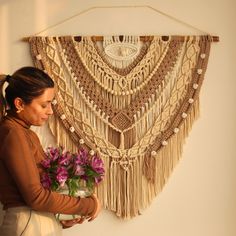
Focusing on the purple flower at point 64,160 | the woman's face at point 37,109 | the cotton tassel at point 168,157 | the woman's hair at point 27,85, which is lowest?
the cotton tassel at point 168,157

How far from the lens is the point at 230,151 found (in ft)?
6.87

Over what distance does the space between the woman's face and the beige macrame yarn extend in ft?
1.67

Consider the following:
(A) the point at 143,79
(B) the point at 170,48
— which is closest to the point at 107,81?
(A) the point at 143,79

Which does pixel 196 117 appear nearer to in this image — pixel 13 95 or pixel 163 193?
pixel 163 193

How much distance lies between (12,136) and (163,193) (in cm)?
93

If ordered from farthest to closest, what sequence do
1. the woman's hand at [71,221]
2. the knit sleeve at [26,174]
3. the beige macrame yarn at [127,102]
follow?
the beige macrame yarn at [127,102] → the woman's hand at [71,221] → the knit sleeve at [26,174]

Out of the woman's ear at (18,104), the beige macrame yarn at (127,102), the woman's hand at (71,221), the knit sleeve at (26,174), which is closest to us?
the knit sleeve at (26,174)

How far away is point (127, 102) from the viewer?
2.07 m

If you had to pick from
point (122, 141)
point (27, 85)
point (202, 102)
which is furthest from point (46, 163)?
point (202, 102)

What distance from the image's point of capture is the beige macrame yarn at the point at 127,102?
6.72 feet

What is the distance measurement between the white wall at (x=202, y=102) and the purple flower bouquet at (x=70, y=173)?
1.94 feet

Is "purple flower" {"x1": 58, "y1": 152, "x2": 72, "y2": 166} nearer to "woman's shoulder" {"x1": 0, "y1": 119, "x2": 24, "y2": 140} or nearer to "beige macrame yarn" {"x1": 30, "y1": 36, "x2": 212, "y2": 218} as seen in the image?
"woman's shoulder" {"x1": 0, "y1": 119, "x2": 24, "y2": 140}

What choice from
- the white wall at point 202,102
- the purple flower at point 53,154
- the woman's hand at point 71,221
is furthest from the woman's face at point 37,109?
the white wall at point 202,102

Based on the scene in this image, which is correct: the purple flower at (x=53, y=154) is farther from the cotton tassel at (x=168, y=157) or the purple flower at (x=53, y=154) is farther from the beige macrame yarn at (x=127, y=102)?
the cotton tassel at (x=168, y=157)
